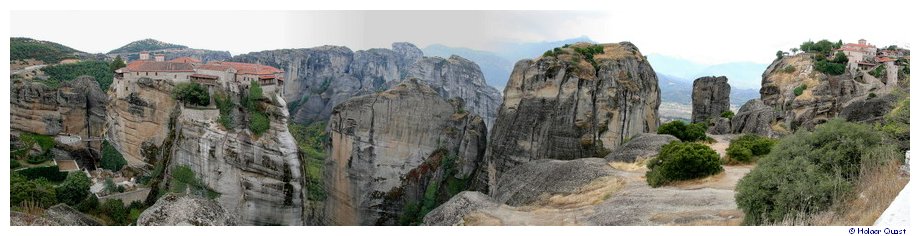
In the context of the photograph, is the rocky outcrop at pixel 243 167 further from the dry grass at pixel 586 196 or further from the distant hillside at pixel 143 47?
the distant hillside at pixel 143 47

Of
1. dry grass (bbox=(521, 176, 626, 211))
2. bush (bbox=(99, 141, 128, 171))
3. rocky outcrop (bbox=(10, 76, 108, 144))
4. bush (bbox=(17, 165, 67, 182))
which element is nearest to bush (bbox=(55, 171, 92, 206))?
bush (bbox=(17, 165, 67, 182))

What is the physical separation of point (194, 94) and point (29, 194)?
26.3 ft

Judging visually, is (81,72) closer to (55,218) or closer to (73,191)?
(73,191)

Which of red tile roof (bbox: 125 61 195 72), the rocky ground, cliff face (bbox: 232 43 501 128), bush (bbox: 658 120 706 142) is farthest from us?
cliff face (bbox: 232 43 501 128)

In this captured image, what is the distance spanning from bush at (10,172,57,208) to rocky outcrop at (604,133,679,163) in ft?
60.1

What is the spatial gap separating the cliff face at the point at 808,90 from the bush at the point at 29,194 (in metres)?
26.2

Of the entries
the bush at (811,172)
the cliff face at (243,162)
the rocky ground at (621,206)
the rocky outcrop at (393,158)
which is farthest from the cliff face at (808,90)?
the cliff face at (243,162)

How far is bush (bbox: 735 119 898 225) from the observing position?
999 centimetres

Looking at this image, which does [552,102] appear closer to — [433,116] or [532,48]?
[532,48]

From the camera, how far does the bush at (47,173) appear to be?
28922 mm

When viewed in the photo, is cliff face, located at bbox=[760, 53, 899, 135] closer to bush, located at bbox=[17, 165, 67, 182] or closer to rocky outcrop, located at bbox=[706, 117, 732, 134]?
rocky outcrop, located at bbox=[706, 117, 732, 134]

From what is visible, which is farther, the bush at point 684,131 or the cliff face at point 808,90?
the cliff face at point 808,90

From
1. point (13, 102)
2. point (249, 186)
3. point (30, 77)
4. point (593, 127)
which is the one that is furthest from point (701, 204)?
point (30, 77)

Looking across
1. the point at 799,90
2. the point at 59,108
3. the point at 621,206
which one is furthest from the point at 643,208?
the point at 59,108
